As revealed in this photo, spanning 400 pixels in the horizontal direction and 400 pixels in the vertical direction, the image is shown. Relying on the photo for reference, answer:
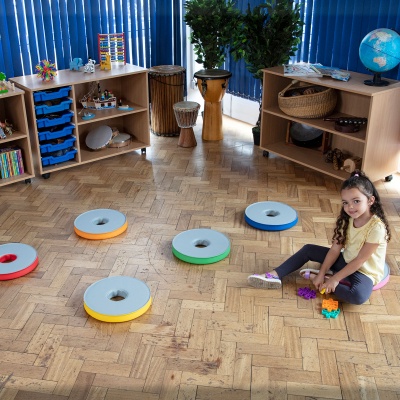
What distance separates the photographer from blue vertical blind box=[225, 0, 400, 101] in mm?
4320

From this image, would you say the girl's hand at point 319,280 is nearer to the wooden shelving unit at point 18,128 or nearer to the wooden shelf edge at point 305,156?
the wooden shelf edge at point 305,156

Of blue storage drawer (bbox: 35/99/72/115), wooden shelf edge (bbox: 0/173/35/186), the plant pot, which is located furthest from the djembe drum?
wooden shelf edge (bbox: 0/173/35/186)

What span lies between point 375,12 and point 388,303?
8.01 feet

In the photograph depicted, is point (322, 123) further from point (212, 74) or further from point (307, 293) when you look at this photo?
point (307, 293)

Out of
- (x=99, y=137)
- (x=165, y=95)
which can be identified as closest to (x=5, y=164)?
(x=99, y=137)

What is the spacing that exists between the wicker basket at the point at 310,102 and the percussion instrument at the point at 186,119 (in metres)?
0.89

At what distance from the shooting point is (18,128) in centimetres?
447

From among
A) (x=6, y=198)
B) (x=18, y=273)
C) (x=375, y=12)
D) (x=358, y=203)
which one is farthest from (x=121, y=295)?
(x=375, y=12)

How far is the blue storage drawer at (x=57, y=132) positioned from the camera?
14.8ft

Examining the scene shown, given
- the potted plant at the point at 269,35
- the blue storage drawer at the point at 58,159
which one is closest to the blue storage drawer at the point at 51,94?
the blue storage drawer at the point at 58,159

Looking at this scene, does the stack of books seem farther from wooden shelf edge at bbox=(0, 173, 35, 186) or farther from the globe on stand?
the globe on stand

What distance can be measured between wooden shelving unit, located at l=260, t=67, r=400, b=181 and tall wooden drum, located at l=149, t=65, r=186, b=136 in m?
0.98

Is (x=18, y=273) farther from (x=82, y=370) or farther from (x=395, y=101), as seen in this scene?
(x=395, y=101)

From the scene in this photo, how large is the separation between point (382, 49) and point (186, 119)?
75.8 inches
